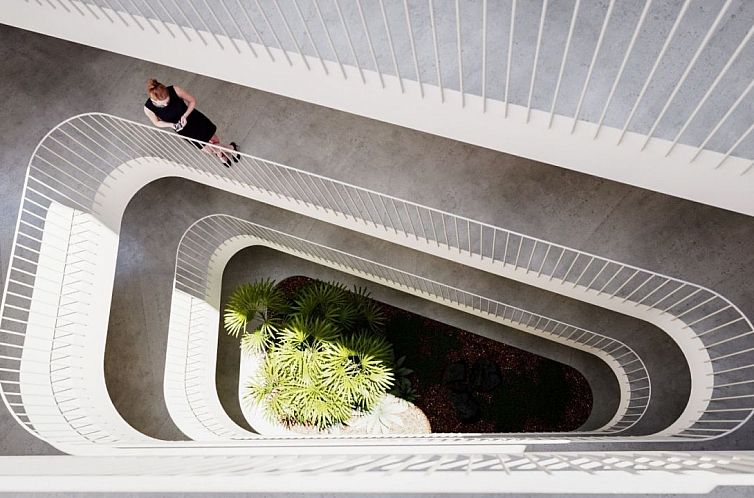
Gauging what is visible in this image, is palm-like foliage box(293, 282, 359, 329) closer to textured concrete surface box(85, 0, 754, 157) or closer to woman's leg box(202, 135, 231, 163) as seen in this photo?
woman's leg box(202, 135, 231, 163)

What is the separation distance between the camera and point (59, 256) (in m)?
6.32

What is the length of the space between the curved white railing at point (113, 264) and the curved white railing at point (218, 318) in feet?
4.26

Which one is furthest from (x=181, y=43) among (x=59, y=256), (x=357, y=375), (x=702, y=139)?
(x=357, y=375)

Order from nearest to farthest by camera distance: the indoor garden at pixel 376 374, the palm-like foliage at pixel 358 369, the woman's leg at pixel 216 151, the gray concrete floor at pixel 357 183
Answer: the gray concrete floor at pixel 357 183 < the woman's leg at pixel 216 151 < the palm-like foliage at pixel 358 369 < the indoor garden at pixel 376 374

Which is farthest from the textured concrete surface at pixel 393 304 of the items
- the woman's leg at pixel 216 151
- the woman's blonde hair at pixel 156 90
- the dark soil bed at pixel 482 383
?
the woman's blonde hair at pixel 156 90

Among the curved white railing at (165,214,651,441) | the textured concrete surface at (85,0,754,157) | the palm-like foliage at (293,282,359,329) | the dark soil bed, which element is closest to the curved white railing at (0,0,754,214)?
the textured concrete surface at (85,0,754,157)

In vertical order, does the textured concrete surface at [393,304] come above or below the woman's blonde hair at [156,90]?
below

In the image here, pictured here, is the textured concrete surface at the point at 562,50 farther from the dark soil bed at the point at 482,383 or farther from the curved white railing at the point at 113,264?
the dark soil bed at the point at 482,383

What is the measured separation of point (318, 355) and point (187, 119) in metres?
3.54

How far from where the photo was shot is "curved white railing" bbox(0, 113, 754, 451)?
5434 millimetres

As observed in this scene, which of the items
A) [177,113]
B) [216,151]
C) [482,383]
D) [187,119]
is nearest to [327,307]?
[482,383]

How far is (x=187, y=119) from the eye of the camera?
6344 millimetres

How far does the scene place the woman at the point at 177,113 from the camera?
5938 millimetres

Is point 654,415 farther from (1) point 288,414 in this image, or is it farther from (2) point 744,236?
(1) point 288,414
